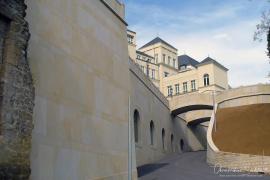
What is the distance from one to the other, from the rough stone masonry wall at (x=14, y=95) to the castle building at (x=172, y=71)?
188 feet

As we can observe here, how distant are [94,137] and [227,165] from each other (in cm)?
1499

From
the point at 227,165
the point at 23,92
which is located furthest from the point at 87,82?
the point at 227,165

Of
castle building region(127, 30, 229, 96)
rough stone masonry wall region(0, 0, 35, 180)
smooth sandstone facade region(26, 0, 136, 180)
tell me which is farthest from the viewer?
castle building region(127, 30, 229, 96)

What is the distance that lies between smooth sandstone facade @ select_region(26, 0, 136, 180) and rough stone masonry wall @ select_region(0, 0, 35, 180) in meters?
1.49

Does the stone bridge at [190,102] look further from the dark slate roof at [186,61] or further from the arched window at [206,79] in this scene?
the dark slate roof at [186,61]

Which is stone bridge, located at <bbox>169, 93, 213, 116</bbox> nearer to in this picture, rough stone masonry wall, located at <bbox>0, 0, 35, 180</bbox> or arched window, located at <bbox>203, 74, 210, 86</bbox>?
arched window, located at <bbox>203, 74, 210, 86</bbox>

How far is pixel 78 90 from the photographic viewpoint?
12641mm

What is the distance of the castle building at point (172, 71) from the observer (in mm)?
70500

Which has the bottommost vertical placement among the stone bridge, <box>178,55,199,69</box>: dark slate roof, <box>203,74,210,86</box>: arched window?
the stone bridge

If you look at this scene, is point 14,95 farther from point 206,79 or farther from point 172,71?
point 172,71

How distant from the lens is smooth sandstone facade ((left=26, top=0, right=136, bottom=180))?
10.5 metres

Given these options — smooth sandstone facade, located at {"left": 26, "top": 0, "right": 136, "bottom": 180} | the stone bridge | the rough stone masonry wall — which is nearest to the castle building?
the stone bridge

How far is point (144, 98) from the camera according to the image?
3095 centimetres

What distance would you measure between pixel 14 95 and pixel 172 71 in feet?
241
